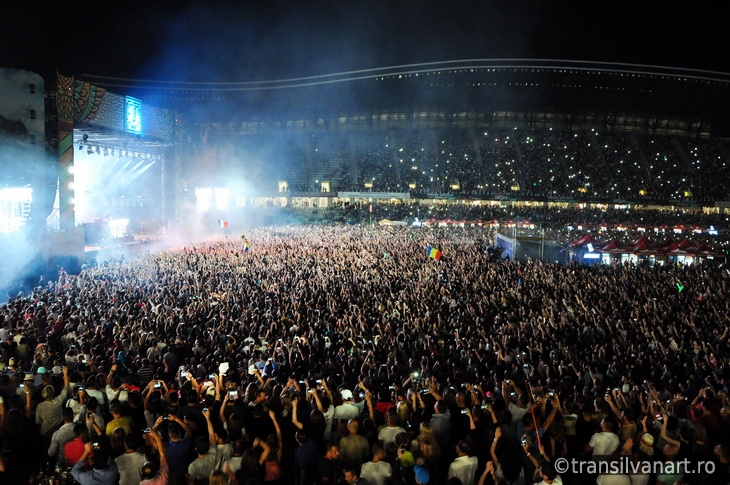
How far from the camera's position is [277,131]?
54906 millimetres

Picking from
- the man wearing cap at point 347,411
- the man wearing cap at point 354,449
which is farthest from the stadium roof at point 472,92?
the man wearing cap at point 354,449

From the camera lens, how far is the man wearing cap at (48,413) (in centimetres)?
499

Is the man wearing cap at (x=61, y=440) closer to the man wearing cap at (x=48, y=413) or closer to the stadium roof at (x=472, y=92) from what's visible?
the man wearing cap at (x=48, y=413)

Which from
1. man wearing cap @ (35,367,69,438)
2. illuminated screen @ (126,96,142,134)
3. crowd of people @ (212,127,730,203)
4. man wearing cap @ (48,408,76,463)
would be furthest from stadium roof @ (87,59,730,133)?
man wearing cap @ (48,408,76,463)

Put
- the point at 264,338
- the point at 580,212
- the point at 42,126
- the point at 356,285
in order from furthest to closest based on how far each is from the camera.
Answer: the point at 580,212 < the point at 42,126 < the point at 356,285 < the point at 264,338

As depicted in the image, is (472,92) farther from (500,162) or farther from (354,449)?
(354,449)

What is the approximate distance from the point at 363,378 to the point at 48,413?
3.34 m

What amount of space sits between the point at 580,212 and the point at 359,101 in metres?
23.6

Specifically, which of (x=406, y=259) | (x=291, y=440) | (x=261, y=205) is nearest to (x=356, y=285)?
(x=406, y=259)

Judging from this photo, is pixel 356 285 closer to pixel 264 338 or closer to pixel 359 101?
pixel 264 338

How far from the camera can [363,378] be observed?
624 centimetres

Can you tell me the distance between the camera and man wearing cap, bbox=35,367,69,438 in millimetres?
4988

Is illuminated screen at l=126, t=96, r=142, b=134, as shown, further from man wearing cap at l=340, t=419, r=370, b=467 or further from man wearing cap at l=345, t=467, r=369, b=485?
man wearing cap at l=345, t=467, r=369, b=485

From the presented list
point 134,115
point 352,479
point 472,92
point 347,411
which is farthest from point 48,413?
point 472,92
